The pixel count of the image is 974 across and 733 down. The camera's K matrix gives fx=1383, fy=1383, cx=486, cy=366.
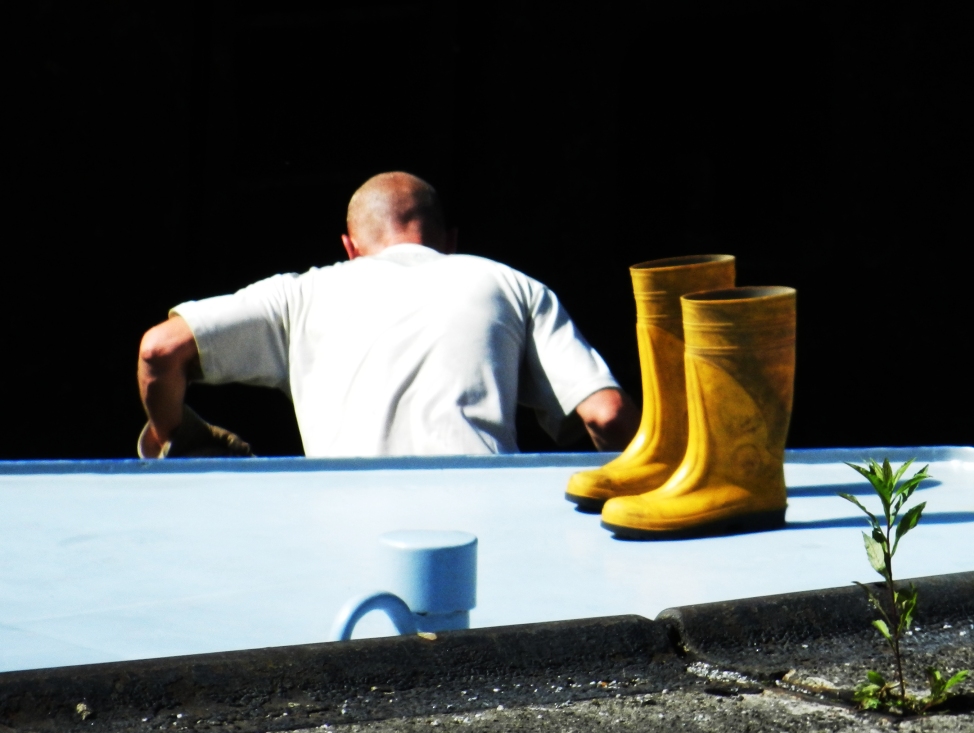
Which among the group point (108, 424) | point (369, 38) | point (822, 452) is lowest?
point (108, 424)

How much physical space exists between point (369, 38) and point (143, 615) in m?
3.65

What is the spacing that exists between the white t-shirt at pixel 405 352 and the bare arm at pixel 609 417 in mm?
24

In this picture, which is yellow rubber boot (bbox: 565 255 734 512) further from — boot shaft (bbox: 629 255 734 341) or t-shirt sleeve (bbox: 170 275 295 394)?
t-shirt sleeve (bbox: 170 275 295 394)

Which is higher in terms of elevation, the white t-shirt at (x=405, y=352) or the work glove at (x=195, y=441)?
the white t-shirt at (x=405, y=352)

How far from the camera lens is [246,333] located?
2.79 metres

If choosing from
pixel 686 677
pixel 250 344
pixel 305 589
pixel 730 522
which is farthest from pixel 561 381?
pixel 686 677

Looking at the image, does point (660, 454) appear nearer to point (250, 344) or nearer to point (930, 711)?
point (930, 711)

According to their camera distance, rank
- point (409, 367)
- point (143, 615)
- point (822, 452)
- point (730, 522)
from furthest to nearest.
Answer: point (409, 367) → point (822, 452) → point (730, 522) → point (143, 615)

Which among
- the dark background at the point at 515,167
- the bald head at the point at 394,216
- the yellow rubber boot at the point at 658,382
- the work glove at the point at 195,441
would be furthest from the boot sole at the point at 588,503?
the dark background at the point at 515,167

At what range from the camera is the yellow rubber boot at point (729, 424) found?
4.97ft

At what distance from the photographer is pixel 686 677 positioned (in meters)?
0.99

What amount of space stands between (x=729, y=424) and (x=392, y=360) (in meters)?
1.23

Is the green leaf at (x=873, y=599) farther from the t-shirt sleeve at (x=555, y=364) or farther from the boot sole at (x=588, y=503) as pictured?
the t-shirt sleeve at (x=555, y=364)

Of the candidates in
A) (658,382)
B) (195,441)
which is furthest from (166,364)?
(658,382)
